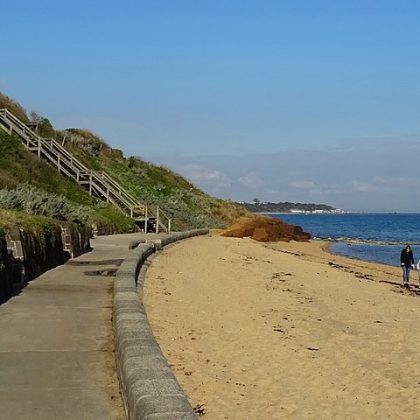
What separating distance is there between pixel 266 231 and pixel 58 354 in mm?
41515

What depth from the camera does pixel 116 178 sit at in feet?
171

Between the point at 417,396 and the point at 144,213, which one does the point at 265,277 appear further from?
the point at 144,213

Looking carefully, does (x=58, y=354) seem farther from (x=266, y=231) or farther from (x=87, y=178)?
(x=266, y=231)

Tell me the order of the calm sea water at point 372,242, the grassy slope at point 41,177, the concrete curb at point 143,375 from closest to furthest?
the concrete curb at point 143,375 < the grassy slope at point 41,177 < the calm sea water at point 372,242

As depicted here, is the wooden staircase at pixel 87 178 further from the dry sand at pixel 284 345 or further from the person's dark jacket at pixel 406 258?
the dry sand at pixel 284 345

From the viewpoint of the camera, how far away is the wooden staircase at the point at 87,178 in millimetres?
39188

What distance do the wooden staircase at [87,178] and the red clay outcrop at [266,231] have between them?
19.9 feet

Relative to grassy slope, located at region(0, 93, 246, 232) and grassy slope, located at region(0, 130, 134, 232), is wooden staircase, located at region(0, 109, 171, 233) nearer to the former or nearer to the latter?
grassy slope, located at region(0, 130, 134, 232)

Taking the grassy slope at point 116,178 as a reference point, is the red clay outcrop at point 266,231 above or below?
below

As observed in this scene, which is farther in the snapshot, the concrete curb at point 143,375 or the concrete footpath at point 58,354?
the concrete footpath at point 58,354

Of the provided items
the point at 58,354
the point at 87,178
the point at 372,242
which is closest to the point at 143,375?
the point at 58,354

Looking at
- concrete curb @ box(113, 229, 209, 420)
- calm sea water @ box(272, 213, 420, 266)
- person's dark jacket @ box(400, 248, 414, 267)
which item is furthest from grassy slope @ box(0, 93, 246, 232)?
concrete curb @ box(113, 229, 209, 420)

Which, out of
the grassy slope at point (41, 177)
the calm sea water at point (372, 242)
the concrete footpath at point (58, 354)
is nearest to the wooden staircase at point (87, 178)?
the grassy slope at point (41, 177)

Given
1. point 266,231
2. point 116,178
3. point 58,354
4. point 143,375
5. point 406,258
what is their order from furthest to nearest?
1. point 116,178
2. point 266,231
3. point 406,258
4. point 58,354
5. point 143,375
